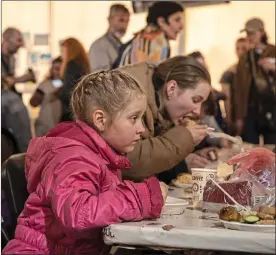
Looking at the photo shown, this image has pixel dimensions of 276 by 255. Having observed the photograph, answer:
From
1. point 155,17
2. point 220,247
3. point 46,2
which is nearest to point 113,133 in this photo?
point 220,247

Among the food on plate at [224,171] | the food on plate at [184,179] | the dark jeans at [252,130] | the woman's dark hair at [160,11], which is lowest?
the dark jeans at [252,130]

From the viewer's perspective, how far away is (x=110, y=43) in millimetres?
6297

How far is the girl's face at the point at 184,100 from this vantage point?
3.27 m

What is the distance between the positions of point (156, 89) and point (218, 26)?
5467 millimetres

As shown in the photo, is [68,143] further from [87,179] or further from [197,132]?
[197,132]

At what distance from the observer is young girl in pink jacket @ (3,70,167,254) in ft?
6.73

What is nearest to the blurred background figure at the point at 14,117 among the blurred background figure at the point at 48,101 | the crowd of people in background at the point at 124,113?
the crowd of people in background at the point at 124,113

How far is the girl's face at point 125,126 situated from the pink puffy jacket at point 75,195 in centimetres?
5

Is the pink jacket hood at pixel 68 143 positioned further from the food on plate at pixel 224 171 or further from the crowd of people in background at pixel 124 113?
the food on plate at pixel 224 171

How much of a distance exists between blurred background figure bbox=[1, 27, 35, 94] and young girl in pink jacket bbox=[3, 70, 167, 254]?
353cm

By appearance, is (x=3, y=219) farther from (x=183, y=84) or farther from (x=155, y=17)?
(x=155, y=17)

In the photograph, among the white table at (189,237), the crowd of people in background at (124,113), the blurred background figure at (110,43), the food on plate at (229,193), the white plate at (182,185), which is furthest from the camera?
the blurred background figure at (110,43)

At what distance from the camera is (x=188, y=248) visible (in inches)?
76.7

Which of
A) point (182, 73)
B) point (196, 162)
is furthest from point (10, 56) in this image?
point (182, 73)
